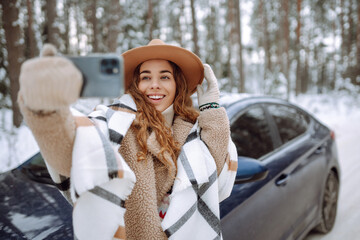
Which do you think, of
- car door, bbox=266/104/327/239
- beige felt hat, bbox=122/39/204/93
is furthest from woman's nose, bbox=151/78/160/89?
car door, bbox=266/104/327/239

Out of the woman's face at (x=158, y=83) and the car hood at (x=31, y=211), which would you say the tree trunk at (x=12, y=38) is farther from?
the woman's face at (x=158, y=83)

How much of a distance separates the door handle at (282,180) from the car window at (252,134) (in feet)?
0.76

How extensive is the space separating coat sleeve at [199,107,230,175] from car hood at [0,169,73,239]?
0.84 meters

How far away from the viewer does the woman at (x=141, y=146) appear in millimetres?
854

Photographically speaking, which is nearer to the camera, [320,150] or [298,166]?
[298,166]

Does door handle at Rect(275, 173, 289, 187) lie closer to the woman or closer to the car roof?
the car roof

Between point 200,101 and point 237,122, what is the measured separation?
0.77 metres

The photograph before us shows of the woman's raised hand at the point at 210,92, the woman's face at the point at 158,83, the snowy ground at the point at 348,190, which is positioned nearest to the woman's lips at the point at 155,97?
the woman's face at the point at 158,83

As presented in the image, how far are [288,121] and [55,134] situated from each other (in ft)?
8.19

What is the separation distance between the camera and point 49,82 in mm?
772

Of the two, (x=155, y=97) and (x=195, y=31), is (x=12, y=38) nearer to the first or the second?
(x=155, y=97)

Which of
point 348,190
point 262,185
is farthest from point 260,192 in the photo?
point 348,190

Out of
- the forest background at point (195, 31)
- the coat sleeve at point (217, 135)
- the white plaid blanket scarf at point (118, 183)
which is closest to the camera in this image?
the white plaid blanket scarf at point (118, 183)

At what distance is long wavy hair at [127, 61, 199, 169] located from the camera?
1.29 m
